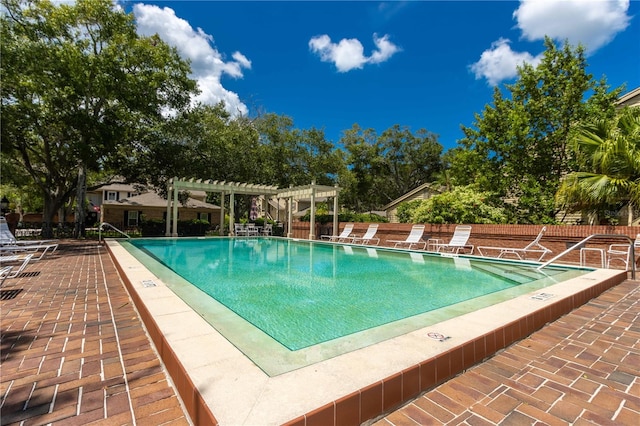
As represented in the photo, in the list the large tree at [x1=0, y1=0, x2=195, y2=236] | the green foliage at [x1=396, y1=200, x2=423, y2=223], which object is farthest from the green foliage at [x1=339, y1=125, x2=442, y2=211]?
the large tree at [x1=0, y1=0, x2=195, y2=236]

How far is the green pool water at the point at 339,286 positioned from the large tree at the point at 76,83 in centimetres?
1065

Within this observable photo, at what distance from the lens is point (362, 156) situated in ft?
112

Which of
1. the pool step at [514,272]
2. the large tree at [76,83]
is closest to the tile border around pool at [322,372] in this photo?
the pool step at [514,272]

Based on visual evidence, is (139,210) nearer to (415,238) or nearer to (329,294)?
(415,238)

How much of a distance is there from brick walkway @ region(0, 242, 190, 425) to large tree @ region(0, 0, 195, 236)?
13.3m

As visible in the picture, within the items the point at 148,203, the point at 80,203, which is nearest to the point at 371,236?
the point at 80,203

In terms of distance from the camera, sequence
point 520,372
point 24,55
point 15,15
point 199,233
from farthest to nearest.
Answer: point 199,233, point 15,15, point 24,55, point 520,372

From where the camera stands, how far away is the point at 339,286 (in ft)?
18.7

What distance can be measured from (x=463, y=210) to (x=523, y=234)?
251 centimetres

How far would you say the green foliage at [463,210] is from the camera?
39.3 ft

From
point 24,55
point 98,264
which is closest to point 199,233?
point 24,55

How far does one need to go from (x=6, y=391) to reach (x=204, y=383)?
1.48 metres

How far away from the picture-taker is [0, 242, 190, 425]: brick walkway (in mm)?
1904

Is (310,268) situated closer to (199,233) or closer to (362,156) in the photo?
(199,233)
